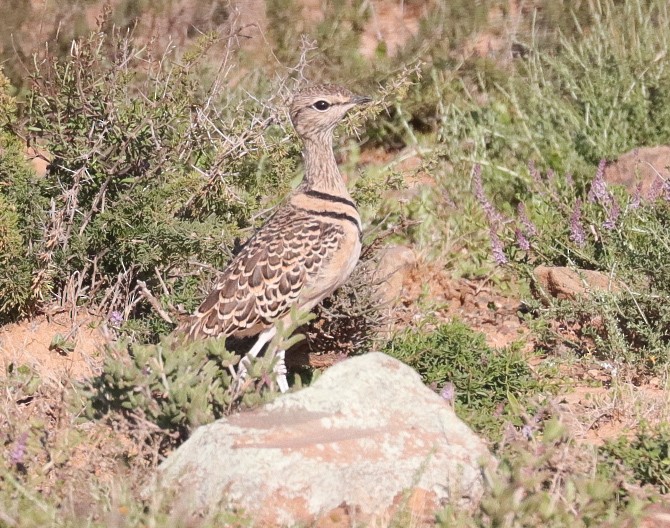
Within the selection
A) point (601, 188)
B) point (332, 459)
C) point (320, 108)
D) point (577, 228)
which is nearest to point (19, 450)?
point (332, 459)

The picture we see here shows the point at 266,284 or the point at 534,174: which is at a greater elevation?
the point at 266,284

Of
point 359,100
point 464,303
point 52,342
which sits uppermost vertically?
point 359,100

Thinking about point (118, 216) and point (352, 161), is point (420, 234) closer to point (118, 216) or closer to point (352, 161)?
point (352, 161)

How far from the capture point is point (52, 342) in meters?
5.82

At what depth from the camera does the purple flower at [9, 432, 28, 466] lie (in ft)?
12.8

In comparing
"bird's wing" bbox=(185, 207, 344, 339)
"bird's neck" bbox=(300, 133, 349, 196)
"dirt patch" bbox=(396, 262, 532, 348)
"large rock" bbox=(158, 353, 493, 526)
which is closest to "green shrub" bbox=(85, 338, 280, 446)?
"large rock" bbox=(158, 353, 493, 526)

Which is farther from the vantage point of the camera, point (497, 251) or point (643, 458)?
point (497, 251)

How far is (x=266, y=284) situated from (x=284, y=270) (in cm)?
11

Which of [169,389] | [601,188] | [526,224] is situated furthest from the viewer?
[526,224]

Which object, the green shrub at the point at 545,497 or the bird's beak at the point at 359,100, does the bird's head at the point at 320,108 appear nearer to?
the bird's beak at the point at 359,100

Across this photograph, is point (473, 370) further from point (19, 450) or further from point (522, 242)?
point (19, 450)

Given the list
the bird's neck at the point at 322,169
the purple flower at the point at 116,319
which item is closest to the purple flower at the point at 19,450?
the purple flower at the point at 116,319

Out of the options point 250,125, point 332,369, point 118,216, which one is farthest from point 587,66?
point 332,369

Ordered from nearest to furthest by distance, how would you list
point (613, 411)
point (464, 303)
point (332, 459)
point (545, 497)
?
point (545, 497) → point (332, 459) → point (613, 411) → point (464, 303)
